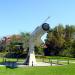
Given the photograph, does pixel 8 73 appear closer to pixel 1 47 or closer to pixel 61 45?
pixel 61 45

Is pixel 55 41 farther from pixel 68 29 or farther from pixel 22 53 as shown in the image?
pixel 22 53

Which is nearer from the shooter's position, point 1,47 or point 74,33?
point 74,33

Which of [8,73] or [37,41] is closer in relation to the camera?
[8,73]

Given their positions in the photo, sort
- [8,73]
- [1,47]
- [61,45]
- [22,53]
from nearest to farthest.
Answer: [8,73] → [22,53] → [61,45] → [1,47]

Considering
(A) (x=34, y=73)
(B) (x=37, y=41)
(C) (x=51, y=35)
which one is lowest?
(A) (x=34, y=73)

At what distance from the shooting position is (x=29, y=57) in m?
39.9

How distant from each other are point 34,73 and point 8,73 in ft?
8.86

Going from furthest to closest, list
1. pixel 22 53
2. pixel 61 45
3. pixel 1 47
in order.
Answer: pixel 1 47 < pixel 61 45 < pixel 22 53

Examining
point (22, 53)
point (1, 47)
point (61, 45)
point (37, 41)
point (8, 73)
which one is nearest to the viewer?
point (8, 73)

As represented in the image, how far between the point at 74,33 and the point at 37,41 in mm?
45809

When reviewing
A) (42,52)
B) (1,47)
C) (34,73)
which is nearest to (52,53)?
(42,52)

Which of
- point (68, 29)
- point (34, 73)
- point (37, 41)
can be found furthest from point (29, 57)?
point (68, 29)

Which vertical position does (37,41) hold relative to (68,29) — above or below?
below

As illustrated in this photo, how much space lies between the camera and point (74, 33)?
83.9 metres
